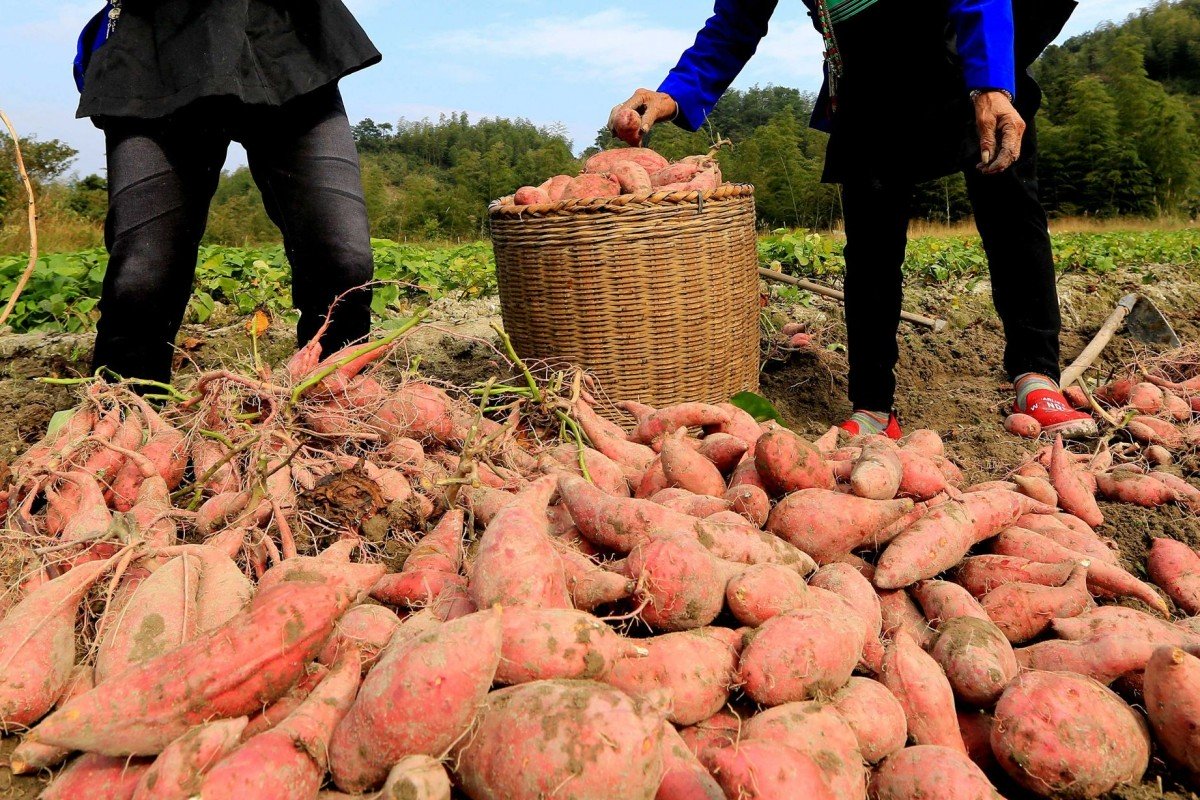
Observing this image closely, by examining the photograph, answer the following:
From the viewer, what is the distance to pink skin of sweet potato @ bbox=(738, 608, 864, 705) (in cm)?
118

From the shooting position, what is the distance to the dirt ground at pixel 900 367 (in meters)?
2.55

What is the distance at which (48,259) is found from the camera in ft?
18.7

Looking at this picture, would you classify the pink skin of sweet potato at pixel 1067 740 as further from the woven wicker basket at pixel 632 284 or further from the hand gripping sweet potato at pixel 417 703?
the woven wicker basket at pixel 632 284

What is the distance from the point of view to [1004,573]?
163 centimetres

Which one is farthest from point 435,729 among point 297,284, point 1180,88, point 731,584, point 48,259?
point 1180,88

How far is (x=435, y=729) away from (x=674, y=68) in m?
2.99

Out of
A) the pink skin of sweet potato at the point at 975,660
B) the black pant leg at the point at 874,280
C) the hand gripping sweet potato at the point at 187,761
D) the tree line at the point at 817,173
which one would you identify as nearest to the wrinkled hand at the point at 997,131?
the black pant leg at the point at 874,280

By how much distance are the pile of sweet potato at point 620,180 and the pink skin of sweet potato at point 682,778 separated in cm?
221

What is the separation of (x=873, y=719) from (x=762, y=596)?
0.83ft

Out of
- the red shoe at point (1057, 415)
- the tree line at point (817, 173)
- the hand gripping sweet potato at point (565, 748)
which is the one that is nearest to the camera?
the hand gripping sweet potato at point (565, 748)

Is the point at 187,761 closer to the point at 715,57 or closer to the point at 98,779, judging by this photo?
the point at 98,779

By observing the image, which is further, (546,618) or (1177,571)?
(1177,571)

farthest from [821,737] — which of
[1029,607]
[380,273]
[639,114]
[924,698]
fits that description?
[380,273]

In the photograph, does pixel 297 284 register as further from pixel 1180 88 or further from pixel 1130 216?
pixel 1180 88
